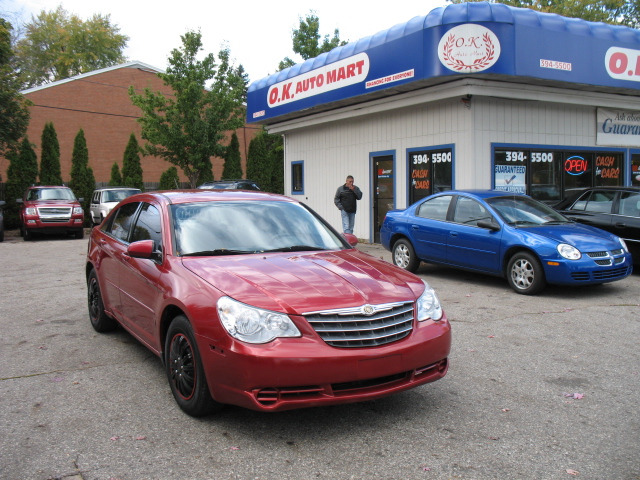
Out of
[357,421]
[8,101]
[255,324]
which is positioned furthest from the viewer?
[8,101]

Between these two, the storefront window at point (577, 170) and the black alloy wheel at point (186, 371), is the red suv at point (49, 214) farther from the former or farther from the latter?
the black alloy wheel at point (186, 371)

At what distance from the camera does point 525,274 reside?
838 cm

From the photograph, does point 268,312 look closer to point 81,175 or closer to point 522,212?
point 522,212

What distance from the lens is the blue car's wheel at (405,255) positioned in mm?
10305

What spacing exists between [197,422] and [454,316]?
157 inches

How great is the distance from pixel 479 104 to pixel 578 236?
5.15 meters

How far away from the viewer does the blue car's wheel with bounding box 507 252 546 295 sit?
8.20 m

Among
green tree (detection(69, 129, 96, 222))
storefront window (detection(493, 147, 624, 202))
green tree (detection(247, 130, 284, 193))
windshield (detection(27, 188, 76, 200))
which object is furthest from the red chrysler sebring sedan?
green tree (detection(247, 130, 284, 193))

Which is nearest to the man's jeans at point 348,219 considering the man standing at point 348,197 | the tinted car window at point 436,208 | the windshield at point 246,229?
the man standing at point 348,197

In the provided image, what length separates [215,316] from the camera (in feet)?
11.7

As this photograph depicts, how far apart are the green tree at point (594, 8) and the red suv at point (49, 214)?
29.5 metres

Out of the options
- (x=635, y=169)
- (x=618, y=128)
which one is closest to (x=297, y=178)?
(x=618, y=128)

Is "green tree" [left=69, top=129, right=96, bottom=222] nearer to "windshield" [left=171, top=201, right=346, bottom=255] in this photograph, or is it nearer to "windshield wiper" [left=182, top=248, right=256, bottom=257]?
"windshield" [left=171, top=201, right=346, bottom=255]

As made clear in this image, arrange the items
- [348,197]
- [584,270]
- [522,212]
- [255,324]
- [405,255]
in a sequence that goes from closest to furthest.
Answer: [255,324] → [584,270] → [522,212] → [405,255] → [348,197]
